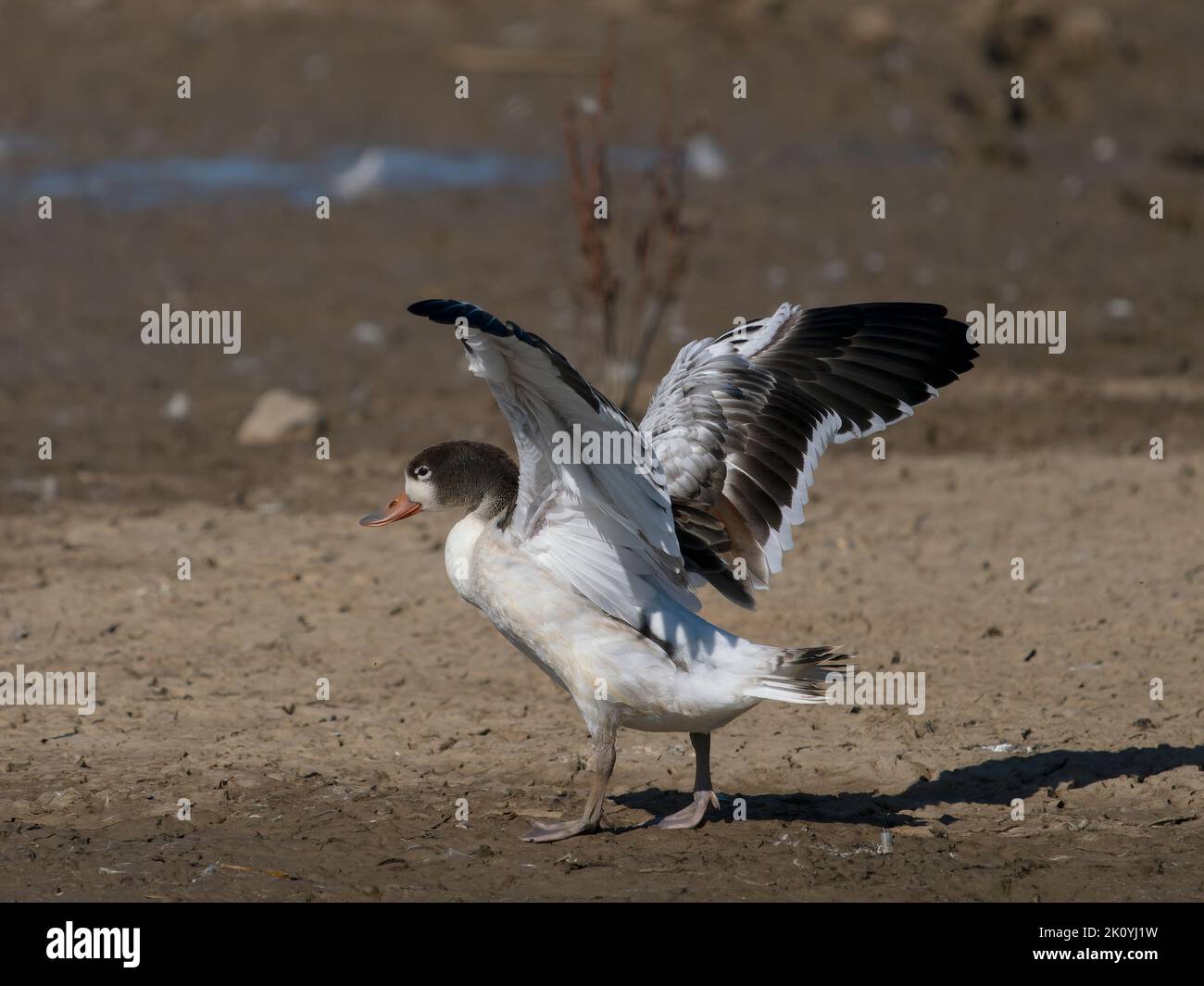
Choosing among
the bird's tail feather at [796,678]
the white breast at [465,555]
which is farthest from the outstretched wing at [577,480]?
the bird's tail feather at [796,678]

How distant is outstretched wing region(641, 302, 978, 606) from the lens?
223 inches

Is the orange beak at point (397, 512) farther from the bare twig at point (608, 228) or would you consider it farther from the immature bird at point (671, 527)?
the bare twig at point (608, 228)

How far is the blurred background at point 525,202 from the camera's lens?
1119cm

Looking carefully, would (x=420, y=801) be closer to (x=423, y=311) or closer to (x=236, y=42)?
(x=423, y=311)

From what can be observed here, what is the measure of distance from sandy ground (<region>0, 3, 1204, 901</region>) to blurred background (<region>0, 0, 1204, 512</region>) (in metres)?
0.06

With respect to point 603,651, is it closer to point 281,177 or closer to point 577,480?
point 577,480

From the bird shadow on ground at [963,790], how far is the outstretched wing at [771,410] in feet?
2.79

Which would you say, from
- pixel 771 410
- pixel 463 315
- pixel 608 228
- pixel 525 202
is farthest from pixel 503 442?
pixel 525 202

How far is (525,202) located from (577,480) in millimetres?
11678

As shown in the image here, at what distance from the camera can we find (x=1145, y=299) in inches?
541

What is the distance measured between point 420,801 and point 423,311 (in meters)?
2.25

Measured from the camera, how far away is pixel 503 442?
→ 1059 centimetres

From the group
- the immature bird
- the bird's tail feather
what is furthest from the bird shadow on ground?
the bird's tail feather

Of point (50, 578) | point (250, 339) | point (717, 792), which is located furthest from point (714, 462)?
point (250, 339)
